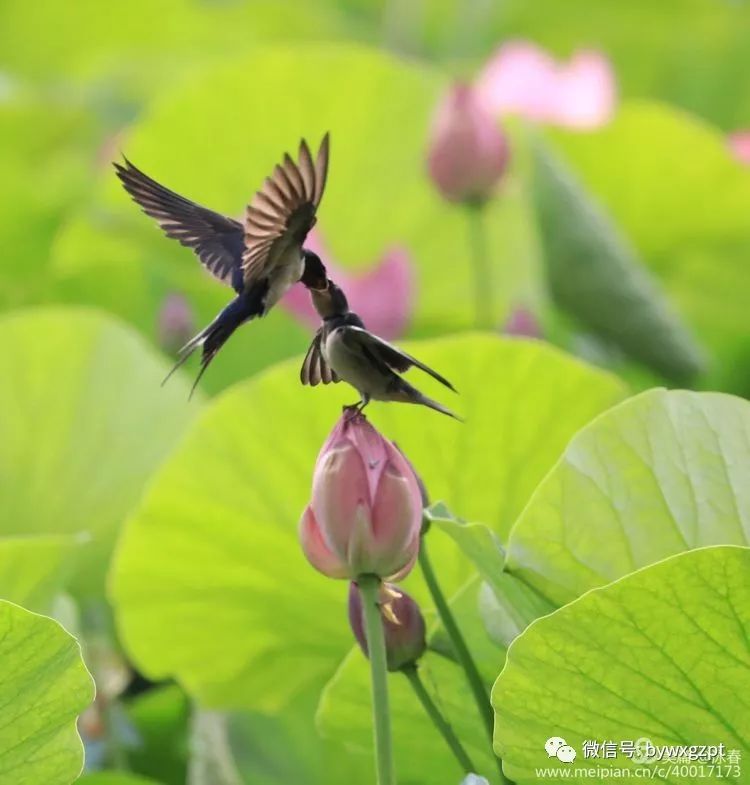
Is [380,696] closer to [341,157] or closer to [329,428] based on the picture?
[329,428]

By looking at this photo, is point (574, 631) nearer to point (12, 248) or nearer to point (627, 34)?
point (12, 248)

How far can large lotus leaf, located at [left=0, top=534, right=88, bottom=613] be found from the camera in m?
0.51

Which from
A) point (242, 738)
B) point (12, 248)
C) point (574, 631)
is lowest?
point (242, 738)

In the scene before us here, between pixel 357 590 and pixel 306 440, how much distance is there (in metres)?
0.20

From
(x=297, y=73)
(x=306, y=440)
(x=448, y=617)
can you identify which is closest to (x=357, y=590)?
(x=448, y=617)

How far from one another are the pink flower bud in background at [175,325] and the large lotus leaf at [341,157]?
5.9 inches

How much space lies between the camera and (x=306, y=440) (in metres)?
0.60

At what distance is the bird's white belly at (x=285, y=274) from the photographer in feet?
1.14

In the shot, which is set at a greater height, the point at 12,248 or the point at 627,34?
the point at 627,34

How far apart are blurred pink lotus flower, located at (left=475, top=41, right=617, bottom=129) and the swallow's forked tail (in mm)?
799

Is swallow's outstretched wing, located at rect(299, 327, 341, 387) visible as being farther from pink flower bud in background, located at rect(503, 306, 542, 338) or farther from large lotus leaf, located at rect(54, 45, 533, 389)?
large lotus leaf, located at rect(54, 45, 533, 389)

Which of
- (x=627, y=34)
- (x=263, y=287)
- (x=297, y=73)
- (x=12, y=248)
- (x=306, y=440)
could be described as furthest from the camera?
(x=627, y=34)

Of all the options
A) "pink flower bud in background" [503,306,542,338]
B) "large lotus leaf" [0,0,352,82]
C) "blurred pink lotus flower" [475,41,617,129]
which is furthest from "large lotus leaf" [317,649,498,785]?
"large lotus leaf" [0,0,352,82]

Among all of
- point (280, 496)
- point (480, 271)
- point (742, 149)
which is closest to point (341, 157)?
point (480, 271)
